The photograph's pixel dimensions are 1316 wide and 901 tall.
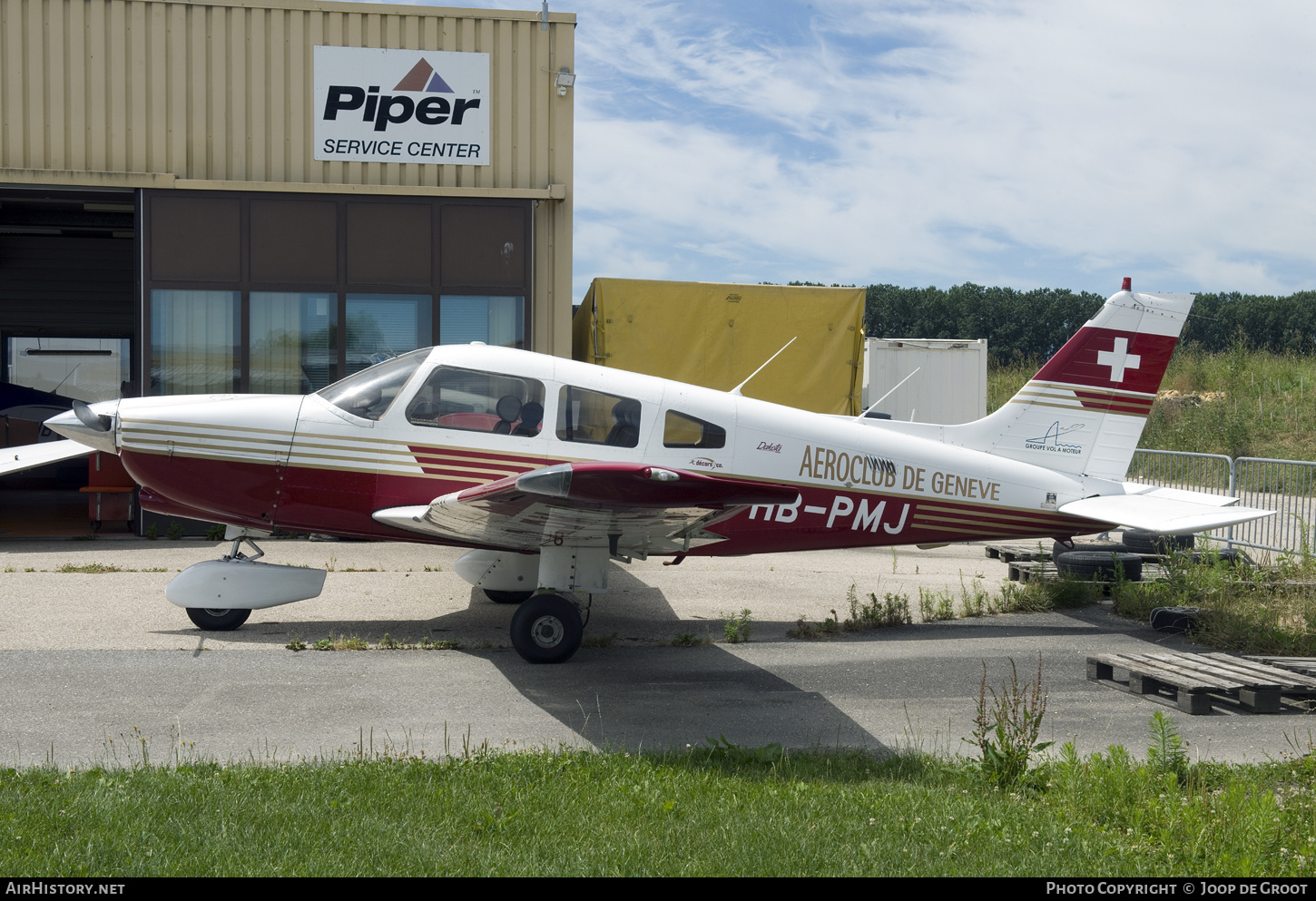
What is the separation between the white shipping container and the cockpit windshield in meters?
9.15

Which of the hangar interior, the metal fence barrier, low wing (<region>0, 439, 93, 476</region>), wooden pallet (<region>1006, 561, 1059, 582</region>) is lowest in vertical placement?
wooden pallet (<region>1006, 561, 1059, 582</region>)

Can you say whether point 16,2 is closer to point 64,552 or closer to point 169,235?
point 169,235

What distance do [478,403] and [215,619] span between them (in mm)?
2492

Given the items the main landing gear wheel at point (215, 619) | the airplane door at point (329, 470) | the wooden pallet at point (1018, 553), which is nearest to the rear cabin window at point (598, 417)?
the airplane door at point (329, 470)

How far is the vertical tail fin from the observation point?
822 centimetres

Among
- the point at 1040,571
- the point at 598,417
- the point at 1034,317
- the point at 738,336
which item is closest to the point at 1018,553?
the point at 1040,571

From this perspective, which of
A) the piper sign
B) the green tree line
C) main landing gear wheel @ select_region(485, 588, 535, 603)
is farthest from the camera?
the green tree line

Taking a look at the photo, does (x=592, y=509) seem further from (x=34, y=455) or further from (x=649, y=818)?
(x=34, y=455)

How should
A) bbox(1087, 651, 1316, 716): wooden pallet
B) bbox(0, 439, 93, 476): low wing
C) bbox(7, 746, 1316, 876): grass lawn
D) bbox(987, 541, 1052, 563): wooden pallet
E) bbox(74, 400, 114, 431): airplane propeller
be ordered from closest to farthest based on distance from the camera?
bbox(7, 746, 1316, 876): grass lawn, bbox(1087, 651, 1316, 716): wooden pallet, bbox(74, 400, 114, 431): airplane propeller, bbox(0, 439, 93, 476): low wing, bbox(987, 541, 1052, 563): wooden pallet

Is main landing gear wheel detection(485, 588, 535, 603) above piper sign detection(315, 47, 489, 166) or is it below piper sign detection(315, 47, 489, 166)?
below

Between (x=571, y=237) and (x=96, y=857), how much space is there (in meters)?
10.1

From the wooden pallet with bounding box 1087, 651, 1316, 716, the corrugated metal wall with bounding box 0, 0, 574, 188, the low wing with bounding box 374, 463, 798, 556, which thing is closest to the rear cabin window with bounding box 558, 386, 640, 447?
the low wing with bounding box 374, 463, 798, 556

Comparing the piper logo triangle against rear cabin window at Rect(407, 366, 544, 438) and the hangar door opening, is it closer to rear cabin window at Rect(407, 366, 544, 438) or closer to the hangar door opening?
rear cabin window at Rect(407, 366, 544, 438)

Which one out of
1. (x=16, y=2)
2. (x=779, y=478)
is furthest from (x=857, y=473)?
(x=16, y=2)
